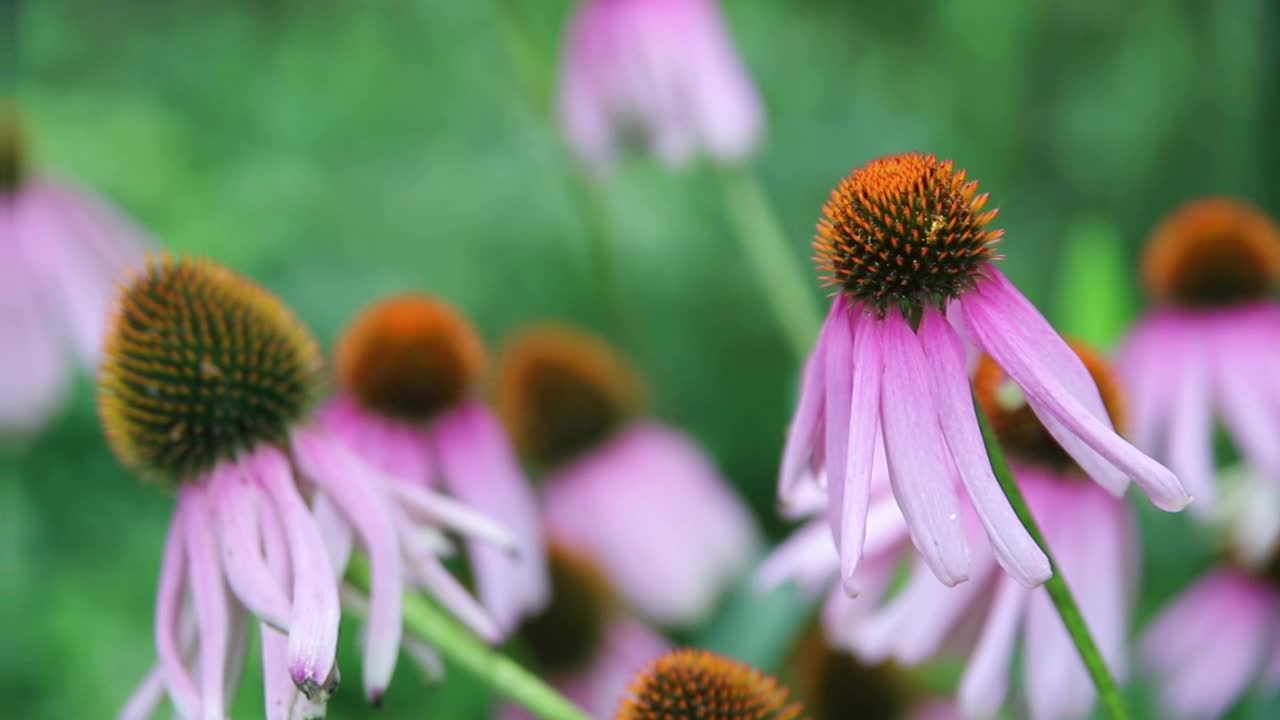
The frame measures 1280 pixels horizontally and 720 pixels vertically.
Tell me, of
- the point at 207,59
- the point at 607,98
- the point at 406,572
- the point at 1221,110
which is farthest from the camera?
the point at 207,59

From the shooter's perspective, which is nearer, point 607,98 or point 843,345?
point 843,345

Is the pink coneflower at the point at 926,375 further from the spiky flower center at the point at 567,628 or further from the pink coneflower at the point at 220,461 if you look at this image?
the spiky flower center at the point at 567,628


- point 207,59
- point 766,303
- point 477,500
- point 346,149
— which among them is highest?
point 207,59

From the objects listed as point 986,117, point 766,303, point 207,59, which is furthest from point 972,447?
point 207,59

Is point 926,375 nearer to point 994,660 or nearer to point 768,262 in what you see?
point 994,660

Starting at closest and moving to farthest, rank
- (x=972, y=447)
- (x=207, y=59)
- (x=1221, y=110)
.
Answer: (x=972, y=447) < (x=1221, y=110) < (x=207, y=59)

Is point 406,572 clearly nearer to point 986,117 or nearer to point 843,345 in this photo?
point 843,345

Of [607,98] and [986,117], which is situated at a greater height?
[607,98]

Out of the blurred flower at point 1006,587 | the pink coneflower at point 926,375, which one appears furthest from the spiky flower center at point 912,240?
the blurred flower at point 1006,587
